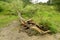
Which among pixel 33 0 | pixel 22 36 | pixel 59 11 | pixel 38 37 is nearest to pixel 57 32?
pixel 38 37

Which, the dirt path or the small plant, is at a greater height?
the small plant

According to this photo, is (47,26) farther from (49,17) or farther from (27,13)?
(27,13)

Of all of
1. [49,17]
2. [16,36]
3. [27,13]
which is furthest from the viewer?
[27,13]

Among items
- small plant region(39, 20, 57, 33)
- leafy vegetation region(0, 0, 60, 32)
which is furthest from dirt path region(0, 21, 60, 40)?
leafy vegetation region(0, 0, 60, 32)

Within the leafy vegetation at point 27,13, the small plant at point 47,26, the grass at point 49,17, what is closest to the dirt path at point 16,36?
the small plant at point 47,26

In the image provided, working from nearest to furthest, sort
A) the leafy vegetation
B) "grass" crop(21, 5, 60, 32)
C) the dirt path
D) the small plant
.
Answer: the dirt path → the small plant → "grass" crop(21, 5, 60, 32) → the leafy vegetation

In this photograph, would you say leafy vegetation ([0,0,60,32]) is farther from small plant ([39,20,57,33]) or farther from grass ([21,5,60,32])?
small plant ([39,20,57,33])

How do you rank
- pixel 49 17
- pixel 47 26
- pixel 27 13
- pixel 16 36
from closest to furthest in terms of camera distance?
1. pixel 16 36
2. pixel 47 26
3. pixel 49 17
4. pixel 27 13

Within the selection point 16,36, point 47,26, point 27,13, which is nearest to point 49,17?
point 27,13

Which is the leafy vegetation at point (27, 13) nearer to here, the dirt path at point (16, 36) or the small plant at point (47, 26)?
the small plant at point (47, 26)

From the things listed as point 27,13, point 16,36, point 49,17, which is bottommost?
point 16,36

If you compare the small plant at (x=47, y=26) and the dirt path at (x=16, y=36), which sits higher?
the small plant at (x=47, y=26)

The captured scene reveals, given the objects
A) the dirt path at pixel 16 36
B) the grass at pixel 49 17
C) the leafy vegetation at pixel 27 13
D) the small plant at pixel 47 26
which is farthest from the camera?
the leafy vegetation at pixel 27 13

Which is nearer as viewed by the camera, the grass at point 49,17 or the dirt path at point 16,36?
the dirt path at point 16,36
